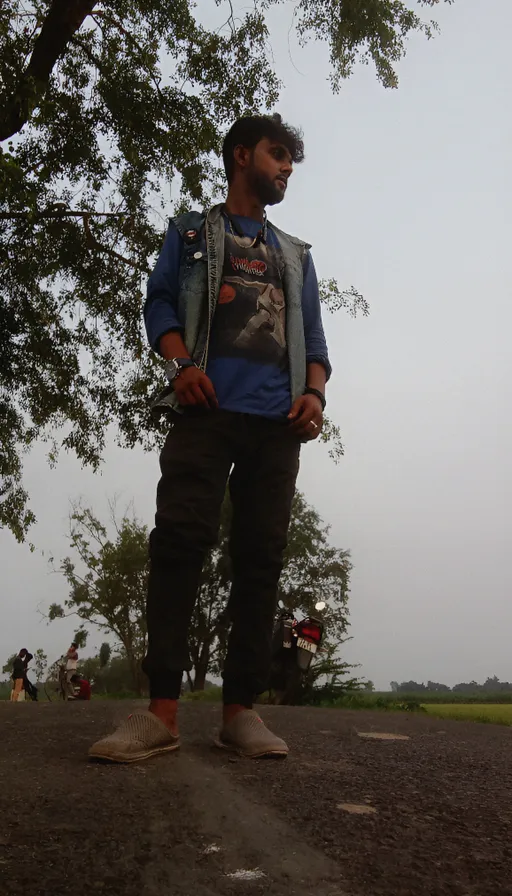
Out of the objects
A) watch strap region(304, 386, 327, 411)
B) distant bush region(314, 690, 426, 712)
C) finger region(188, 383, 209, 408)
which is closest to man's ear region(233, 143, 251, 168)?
watch strap region(304, 386, 327, 411)

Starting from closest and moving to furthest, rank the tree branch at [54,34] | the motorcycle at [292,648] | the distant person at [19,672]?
the tree branch at [54,34] < the motorcycle at [292,648] < the distant person at [19,672]

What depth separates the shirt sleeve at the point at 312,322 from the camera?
9.95 ft

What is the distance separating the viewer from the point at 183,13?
902 cm

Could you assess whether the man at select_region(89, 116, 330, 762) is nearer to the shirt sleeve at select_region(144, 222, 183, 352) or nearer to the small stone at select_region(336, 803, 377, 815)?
the shirt sleeve at select_region(144, 222, 183, 352)

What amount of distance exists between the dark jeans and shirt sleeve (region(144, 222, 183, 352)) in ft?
1.22

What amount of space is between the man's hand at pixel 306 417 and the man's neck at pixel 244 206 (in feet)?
2.90

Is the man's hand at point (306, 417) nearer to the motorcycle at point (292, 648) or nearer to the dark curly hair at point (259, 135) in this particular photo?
the dark curly hair at point (259, 135)

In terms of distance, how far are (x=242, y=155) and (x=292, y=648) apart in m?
6.75

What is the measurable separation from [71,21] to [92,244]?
115 inches

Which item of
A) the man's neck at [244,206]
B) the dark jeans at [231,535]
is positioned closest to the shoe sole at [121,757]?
the dark jeans at [231,535]

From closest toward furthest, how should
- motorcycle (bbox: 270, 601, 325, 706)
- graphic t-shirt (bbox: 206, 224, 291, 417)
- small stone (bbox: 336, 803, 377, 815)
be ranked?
small stone (bbox: 336, 803, 377, 815) < graphic t-shirt (bbox: 206, 224, 291, 417) < motorcycle (bbox: 270, 601, 325, 706)

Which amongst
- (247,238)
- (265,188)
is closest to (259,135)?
(265,188)

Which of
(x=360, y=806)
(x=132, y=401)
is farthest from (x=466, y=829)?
(x=132, y=401)

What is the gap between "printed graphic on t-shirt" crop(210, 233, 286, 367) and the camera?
2787mm
